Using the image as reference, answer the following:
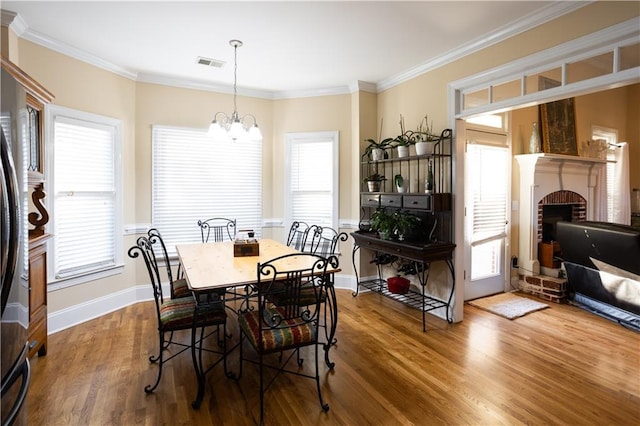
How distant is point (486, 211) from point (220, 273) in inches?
136

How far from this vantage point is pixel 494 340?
3.18 metres

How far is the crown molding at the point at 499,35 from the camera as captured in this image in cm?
262

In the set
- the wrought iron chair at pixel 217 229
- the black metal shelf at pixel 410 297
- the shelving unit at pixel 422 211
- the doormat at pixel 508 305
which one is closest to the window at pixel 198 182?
the wrought iron chair at pixel 217 229

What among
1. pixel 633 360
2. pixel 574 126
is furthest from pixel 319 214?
pixel 574 126

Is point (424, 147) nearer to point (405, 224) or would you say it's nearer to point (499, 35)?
point (405, 224)

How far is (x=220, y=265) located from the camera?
8.91 ft

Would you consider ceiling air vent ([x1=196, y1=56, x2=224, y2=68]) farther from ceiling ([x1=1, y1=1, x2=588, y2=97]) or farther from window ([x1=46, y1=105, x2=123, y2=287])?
window ([x1=46, y1=105, x2=123, y2=287])

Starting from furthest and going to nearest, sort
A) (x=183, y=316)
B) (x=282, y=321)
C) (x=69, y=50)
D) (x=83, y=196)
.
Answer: (x=83, y=196)
(x=69, y=50)
(x=183, y=316)
(x=282, y=321)

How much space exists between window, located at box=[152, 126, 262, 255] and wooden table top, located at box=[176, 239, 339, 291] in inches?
40.6

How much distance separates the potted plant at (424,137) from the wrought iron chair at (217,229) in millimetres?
2598

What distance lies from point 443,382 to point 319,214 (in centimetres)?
288

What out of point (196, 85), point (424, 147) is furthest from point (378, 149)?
point (196, 85)

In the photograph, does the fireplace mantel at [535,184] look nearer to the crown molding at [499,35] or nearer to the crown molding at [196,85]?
the crown molding at [499,35]

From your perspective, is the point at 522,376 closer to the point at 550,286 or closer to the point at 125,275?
the point at 550,286
